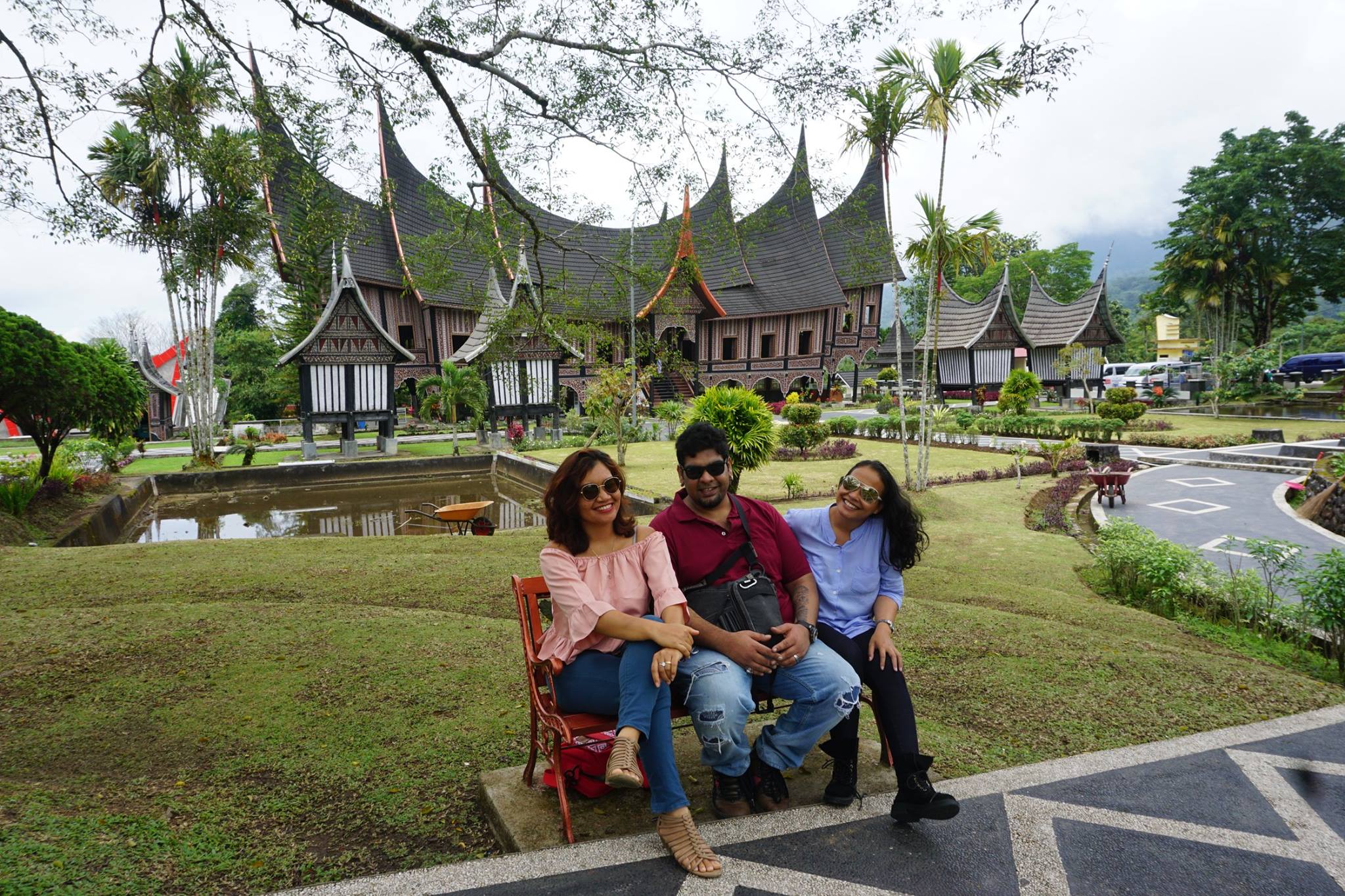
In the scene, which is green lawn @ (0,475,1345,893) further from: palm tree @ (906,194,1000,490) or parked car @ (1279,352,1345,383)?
parked car @ (1279,352,1345,383)

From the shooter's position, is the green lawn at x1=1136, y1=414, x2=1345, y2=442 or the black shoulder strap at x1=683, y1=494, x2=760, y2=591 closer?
the black shoulder strap at x1=683, y1=494, x2=760, y2=591

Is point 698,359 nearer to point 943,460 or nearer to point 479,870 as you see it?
point 943,460

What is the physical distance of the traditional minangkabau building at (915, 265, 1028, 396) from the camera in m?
29.5

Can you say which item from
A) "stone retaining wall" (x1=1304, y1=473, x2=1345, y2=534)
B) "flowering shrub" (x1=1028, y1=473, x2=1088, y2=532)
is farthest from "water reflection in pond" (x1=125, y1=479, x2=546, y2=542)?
"stone retaining wall" (x1=1304, y1=473, x2=1345, y2=534)

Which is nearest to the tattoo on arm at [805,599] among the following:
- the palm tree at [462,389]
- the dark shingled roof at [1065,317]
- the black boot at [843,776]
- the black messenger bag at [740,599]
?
the black messenger bag at [740,599]

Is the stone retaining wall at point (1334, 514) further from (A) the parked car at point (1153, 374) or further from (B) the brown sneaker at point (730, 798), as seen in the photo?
(A) the parked car at point (1153, 374)

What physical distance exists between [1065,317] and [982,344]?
200 inches

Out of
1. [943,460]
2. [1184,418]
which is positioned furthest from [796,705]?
[1184,418]

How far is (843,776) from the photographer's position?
2.62 metres

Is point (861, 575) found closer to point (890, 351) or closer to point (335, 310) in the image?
point (335, 310)

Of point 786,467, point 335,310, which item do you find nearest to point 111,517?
point 335,310

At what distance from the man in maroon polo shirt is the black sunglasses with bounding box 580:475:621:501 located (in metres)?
0.28

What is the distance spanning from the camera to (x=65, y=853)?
225 cm

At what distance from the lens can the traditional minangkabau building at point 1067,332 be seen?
30.7 metres
